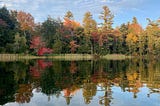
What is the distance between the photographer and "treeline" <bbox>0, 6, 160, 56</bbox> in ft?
240

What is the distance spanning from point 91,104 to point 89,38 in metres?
70.8

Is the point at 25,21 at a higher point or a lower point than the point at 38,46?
higher

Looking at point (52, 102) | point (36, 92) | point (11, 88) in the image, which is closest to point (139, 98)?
point (52, 102)

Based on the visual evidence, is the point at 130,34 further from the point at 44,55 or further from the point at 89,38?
the point at 44,55

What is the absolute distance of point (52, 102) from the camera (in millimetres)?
14898

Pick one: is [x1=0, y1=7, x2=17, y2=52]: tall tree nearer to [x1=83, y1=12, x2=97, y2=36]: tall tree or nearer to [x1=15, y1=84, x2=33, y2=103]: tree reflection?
[x1=83, y1=12, x2=97, y2=36]: tall tree

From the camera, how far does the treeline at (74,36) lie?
73.1 m

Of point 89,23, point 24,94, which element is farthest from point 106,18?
point 24,94

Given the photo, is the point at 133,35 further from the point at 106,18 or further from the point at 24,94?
the point at 24,94

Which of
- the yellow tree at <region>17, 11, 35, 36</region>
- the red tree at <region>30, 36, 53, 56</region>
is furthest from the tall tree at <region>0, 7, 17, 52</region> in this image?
the yellow tree at <region>17, 11, 35, 36</region>

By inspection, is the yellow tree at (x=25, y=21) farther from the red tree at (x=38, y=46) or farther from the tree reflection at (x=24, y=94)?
the tree reflection at (x=24, y=94)

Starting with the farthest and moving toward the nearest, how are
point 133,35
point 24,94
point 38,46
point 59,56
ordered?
point 133,35 < point 59,56 < point 38,46 < point 24,94

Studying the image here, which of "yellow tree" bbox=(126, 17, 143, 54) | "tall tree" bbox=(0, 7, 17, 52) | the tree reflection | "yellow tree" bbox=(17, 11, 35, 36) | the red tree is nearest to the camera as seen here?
the tree reflection

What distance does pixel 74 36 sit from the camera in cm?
8506
